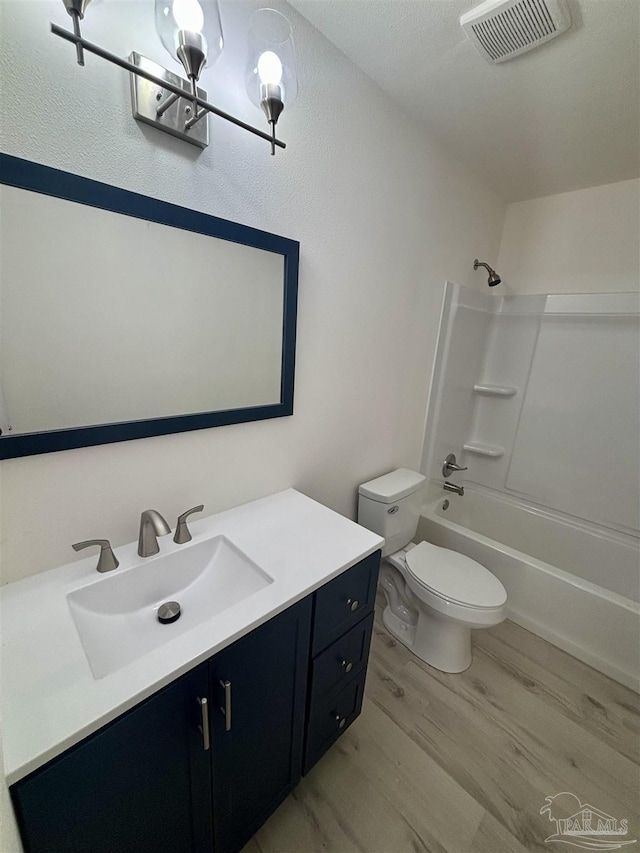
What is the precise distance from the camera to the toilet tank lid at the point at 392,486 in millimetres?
1636

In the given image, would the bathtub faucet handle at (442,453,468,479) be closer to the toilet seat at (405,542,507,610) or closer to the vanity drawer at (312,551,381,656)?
the toilet seat at (405,542,507,610)

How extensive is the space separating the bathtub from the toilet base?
Answer: 472 millimetres

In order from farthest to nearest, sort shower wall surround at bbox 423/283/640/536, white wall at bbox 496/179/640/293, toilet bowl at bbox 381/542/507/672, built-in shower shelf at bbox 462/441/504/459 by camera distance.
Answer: built-in shower shelf at bbox 462/441/504/459 < shower wall surround at bbox 423/283/640/536 < white wall at bbox 496/179/640/293 < toilet bowl at bbox 381/542/507/672

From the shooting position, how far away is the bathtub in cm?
161

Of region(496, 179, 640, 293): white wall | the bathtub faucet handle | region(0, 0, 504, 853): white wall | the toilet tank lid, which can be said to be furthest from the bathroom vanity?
region(496, 179, 640, 293): white wall

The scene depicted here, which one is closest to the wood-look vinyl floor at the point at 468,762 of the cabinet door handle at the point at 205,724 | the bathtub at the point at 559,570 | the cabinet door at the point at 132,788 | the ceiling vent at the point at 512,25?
the bathtub at the point at 559,570

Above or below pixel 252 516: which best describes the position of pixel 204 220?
above

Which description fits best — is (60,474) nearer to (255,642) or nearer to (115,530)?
(115,530)

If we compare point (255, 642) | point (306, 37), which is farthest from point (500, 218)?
point (255, 642)

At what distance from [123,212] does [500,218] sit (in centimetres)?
227

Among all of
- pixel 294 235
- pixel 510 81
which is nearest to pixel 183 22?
pixel 294 235

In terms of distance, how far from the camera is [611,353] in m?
1.97

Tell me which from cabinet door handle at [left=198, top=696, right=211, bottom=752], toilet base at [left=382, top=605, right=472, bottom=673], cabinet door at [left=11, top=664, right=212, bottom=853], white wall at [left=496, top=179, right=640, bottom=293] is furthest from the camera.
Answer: white wall at [left=496, top=179, right=640, bottom=293]

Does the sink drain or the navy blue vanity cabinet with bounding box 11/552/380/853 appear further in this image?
the sink drain
